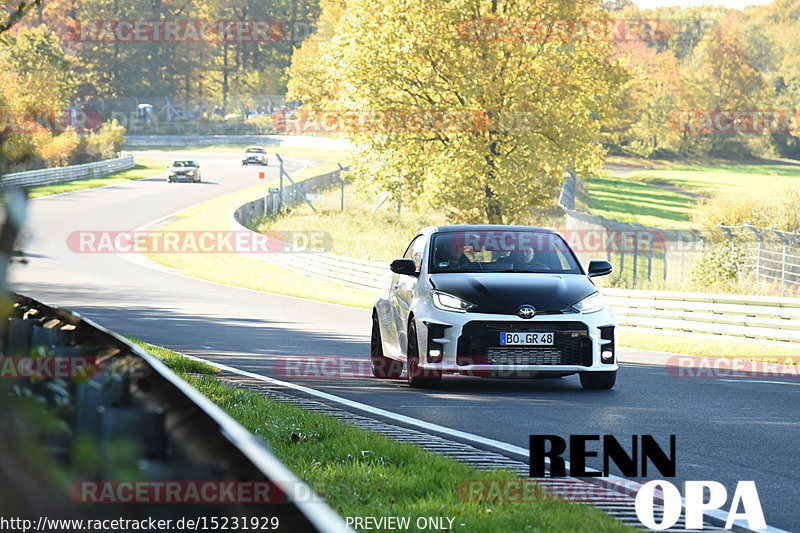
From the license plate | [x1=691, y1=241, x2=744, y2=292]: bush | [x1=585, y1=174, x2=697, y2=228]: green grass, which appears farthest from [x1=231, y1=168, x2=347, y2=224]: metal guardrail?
the license plate

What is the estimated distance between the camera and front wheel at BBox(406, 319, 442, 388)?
1161cm

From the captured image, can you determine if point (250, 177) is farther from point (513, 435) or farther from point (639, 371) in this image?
point (513, 435)

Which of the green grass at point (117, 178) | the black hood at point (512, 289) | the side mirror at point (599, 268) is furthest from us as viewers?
the green grass at point (117, 178)

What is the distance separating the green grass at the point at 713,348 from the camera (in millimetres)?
17062

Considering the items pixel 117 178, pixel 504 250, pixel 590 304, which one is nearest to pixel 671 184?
pixel 117 178

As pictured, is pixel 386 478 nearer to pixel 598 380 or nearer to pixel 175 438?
pixel 175 438

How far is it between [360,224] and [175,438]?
151 feet

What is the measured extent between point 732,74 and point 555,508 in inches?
4263

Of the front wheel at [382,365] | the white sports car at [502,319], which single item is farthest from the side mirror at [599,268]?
the front wheel at [382,365]

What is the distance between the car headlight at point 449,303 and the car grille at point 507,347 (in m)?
0.20

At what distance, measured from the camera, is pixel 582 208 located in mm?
55719

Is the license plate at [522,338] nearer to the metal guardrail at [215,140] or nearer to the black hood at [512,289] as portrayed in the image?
the black hood at [512,289]

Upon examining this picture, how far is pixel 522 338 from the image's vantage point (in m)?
11.2

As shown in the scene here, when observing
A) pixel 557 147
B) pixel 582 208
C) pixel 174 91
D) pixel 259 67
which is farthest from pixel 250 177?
pixel 259 67
